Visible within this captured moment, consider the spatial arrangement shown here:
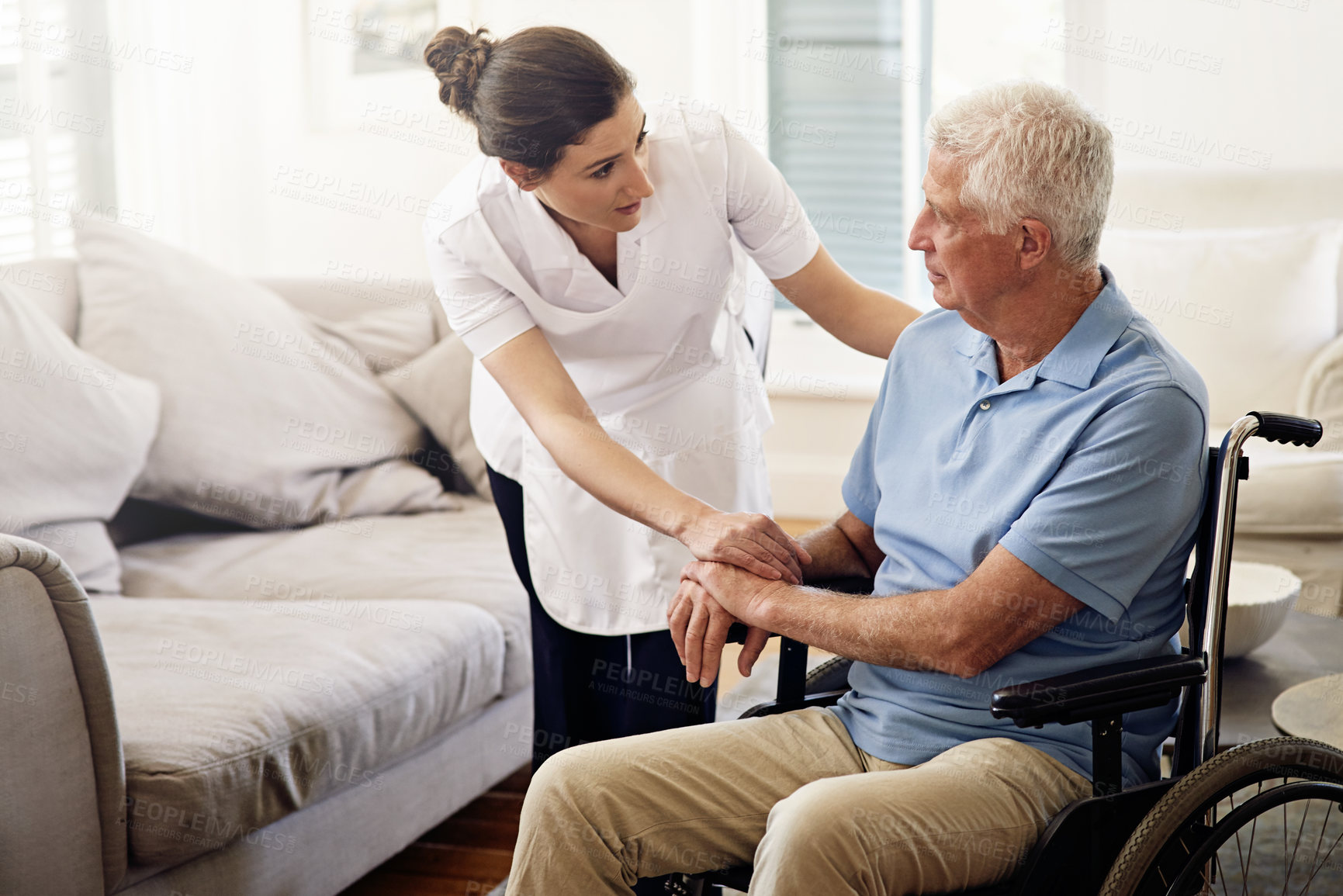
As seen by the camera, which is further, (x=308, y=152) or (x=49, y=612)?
(x=308, y=152)

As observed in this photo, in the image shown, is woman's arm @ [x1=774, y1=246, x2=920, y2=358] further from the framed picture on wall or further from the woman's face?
the framed picture on wall

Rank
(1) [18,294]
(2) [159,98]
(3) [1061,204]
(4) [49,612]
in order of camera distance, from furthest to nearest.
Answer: (2) [159,98] → (1) [18,294] → (4) [49,612] → (3) [1061,204]

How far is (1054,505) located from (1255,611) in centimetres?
82

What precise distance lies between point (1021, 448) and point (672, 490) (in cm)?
41

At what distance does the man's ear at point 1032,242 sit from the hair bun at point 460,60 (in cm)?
65

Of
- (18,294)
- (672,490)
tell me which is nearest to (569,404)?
(672,490)

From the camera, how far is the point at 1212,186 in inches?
125

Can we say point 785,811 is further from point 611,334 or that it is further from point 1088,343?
point 611,334

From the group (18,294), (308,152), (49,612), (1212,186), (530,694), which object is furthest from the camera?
(308,152)

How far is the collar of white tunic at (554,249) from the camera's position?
4.87ft

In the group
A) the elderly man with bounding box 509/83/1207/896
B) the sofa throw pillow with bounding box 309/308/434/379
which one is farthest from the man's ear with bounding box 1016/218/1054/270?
the sofa throw pillow with bounding box 309/308/434/379

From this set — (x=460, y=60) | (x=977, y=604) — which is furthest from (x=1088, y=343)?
(x=460, y=60)

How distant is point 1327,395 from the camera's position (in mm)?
2729

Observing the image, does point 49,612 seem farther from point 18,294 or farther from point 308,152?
point 308,152
